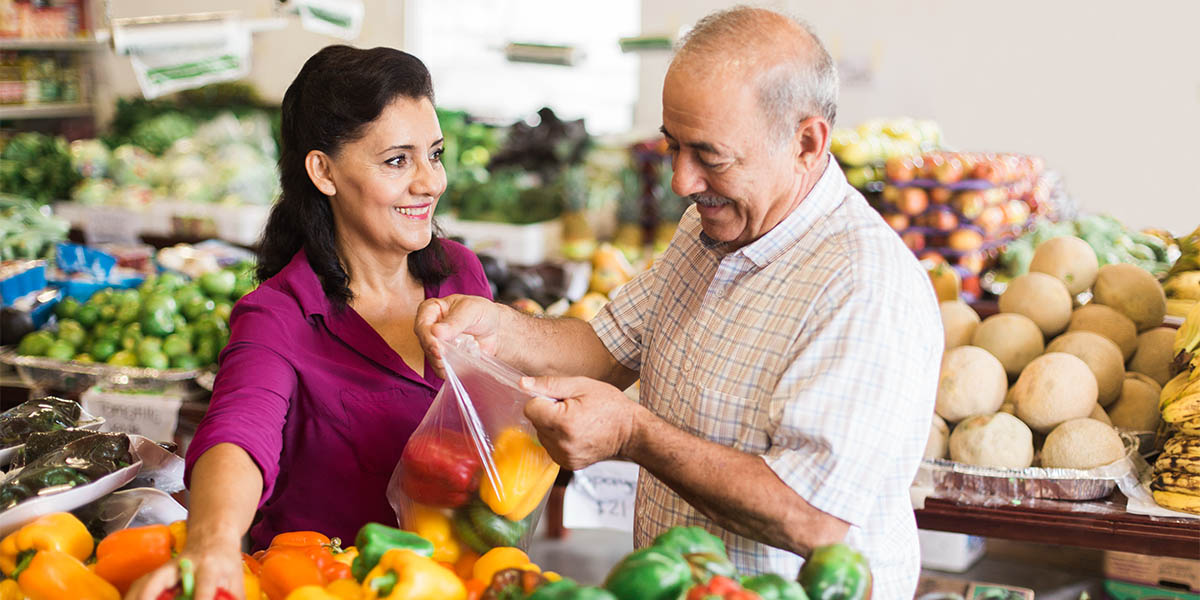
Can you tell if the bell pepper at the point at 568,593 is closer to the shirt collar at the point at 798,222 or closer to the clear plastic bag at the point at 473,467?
the clear plastic bag at the point at 473,467

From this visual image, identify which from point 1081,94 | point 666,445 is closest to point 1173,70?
point 1081,94

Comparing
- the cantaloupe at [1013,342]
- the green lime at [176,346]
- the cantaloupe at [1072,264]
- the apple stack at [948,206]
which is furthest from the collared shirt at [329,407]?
the apple stack at [948,206]

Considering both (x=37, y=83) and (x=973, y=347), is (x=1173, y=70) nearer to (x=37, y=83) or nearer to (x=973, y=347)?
(x=973, y=347)

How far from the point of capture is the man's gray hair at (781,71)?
153 centimetres

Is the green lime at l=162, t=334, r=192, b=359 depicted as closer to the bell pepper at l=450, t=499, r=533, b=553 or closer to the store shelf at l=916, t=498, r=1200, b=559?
the bell pepper at l=450, t=499, r=533, b=553

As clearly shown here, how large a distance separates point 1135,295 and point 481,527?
2096 millimetres

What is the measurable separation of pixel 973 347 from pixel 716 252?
1160 millimetres

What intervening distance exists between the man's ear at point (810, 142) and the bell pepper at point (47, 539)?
1.21 metres

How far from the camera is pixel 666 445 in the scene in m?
1.54

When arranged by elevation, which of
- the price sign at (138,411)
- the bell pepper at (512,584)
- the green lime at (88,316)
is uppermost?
the bell pepper at (512,584)

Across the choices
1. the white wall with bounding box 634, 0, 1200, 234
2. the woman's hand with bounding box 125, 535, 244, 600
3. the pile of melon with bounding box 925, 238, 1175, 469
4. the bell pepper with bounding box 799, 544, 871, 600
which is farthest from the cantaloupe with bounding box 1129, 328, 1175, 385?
the white wall with bounding box 634, 0, 1200, 234

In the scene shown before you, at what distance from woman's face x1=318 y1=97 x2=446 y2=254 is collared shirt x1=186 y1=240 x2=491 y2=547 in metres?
0.16

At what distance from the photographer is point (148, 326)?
3404mm

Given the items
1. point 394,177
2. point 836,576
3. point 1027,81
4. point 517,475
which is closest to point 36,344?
point 394,177
